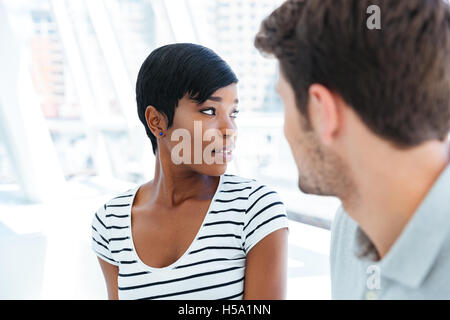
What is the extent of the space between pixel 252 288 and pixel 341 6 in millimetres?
659

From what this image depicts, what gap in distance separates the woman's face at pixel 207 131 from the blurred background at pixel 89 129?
46.4 inches

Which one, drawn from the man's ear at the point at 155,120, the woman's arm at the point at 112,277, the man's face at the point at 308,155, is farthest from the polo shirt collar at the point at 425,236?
the woman's arm at the point at 112,277

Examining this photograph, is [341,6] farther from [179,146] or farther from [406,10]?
[179,146]

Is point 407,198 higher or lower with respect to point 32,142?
higher

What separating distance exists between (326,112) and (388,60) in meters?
0.10

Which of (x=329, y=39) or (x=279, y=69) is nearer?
(x=329, y=39)

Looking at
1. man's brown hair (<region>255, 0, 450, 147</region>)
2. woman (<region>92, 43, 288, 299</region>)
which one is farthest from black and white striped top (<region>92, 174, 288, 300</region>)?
man's brown hair (<region>255, 0, 450, 147</region>)

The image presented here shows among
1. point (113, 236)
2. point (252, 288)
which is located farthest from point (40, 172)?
point (252, 288)

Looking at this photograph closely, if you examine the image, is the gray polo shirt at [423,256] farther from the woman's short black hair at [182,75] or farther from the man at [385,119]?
the woman's short black hair at [182,75]

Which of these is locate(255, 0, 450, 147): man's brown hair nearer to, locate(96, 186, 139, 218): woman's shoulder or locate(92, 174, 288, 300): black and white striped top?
locate(92, 174, 288, 300): black and white striped top

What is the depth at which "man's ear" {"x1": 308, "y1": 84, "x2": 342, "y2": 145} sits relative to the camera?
23.4 inches

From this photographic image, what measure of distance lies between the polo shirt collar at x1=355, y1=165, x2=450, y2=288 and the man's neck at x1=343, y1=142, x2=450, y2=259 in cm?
2

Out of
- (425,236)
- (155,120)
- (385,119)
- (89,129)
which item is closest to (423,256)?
(425,236)

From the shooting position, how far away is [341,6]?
57cm
